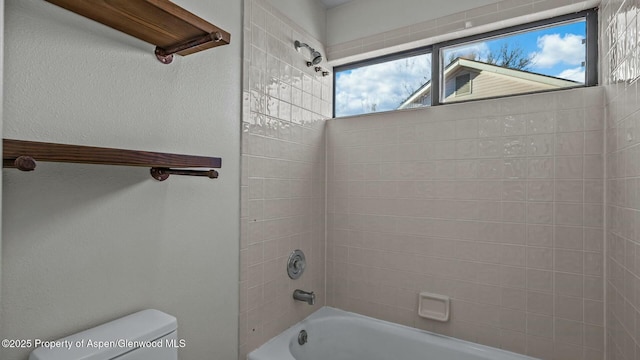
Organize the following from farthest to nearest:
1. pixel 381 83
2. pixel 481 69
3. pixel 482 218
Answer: pixel 381 83 → pixel 481 69 → pixel 482 218

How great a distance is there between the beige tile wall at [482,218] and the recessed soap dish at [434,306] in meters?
0.04

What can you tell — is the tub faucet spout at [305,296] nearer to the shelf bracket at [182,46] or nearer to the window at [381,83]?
the window at [381,83]

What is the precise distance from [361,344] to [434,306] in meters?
0.56

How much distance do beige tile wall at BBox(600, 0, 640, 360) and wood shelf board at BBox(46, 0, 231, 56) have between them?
61.2 inches

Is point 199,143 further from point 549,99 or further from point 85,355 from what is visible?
point 549,99

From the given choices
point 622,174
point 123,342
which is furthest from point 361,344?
point 622,174

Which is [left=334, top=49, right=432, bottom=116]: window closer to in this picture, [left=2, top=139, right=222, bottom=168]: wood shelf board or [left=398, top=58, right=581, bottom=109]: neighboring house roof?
[left=398, top=58, right=581, bottom=109]: neighboring house roof

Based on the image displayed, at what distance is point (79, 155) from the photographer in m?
0.90

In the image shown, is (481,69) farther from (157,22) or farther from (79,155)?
(79,155)

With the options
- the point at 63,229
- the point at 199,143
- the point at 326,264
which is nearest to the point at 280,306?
the point at 326,264

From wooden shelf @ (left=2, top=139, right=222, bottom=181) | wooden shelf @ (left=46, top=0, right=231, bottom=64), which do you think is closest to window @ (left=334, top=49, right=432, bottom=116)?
wooden shelf @ (left=46, top=0, right=231, bottom=64)

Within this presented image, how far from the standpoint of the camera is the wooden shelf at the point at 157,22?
1012 millimetres

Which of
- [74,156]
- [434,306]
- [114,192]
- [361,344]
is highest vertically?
[74,156]

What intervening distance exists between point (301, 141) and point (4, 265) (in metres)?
1.61
